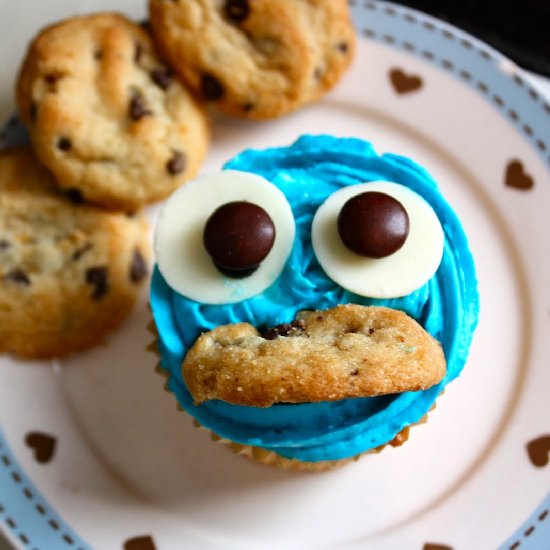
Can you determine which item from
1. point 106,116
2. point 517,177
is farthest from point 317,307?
point 517,177

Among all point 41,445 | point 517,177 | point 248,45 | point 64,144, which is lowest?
point 41,445

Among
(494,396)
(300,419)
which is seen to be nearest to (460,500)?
(494,396)

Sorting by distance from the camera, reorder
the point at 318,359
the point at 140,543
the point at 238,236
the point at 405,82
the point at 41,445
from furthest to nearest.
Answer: the point at 405,82 → the point at 41,445 → the point at 140,543 → the point at 238,236 → the point at 318,359

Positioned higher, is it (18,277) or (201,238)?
(201,238)

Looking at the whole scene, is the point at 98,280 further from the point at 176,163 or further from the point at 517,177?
the point at 517,177

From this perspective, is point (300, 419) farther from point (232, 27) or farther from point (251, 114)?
point (232, 27)

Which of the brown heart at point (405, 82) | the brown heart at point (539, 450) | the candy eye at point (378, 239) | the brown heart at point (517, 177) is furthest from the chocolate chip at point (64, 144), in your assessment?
the brown heart at point (539, 450)

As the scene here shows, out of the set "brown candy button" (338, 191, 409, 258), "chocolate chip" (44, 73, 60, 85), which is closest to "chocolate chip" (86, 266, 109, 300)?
"chocolate chip" (44, 73, 60, 85)
